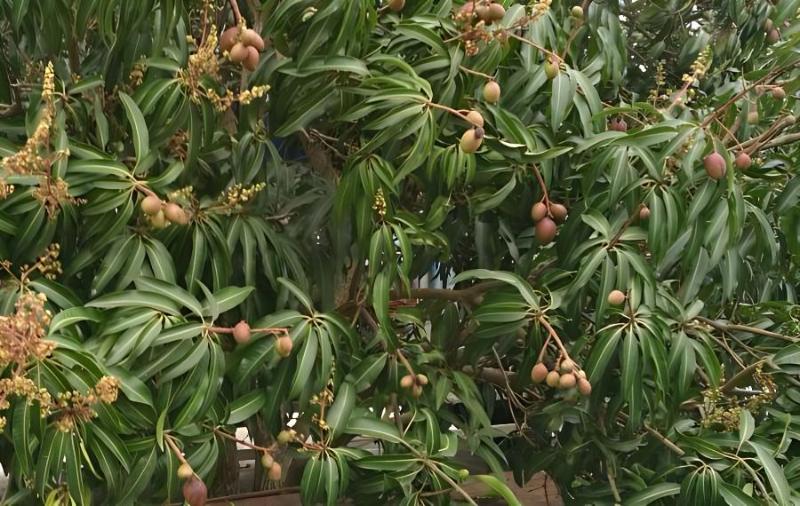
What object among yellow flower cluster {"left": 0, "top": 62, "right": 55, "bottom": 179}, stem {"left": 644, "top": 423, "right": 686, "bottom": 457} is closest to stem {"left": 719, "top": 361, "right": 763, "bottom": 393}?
stem {"left": 644, "top": 423, "right": 686, "bottom": 457}

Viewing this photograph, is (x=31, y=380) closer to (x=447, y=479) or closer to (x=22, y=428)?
(x=22, y=428)

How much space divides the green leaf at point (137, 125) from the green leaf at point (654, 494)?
90 cm

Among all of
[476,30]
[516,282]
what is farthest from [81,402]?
[476,30]

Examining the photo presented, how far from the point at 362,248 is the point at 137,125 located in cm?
36

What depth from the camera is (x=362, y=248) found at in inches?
48.9

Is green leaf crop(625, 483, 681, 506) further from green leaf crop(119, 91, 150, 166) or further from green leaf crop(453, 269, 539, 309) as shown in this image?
green leaf crop(119, 91, 150, 166)

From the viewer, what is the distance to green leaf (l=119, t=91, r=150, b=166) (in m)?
1.11

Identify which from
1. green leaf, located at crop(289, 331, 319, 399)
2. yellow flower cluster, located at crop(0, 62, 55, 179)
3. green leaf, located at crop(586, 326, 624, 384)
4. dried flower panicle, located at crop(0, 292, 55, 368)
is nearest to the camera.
Result: dried flower panicle, located at crop(0, 292, 55, 368)

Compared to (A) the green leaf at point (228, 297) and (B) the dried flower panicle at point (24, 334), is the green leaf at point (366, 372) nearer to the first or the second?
(A) the green leaf at point (228, 297)

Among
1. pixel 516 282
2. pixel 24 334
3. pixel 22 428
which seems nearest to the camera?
pixel 24 334

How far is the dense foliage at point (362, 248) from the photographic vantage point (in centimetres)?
105

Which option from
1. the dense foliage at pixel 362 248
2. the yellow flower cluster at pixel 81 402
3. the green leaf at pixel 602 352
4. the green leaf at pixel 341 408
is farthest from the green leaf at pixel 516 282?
the yellow flower cluster at pixel 81 402

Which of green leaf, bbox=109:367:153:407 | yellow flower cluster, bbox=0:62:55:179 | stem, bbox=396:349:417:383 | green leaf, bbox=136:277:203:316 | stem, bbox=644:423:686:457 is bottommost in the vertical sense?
stem, bbox=644:423:686:457

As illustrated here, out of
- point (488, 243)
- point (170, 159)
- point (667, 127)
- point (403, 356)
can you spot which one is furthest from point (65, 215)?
point (667, 127)
